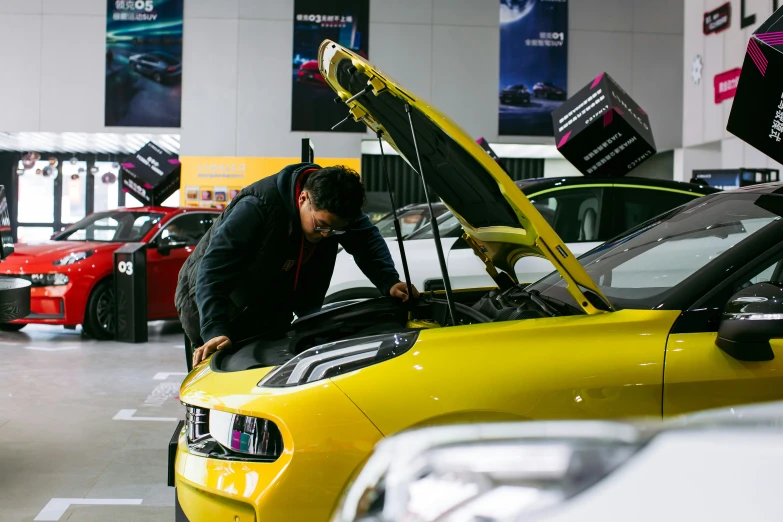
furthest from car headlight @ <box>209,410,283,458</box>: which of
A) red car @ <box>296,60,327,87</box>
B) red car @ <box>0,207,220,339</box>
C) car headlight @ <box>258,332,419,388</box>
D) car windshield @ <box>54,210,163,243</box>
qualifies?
red car @ <box>296,60,327,87</box>

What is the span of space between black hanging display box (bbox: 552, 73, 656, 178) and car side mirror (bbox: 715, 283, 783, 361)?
12.4ft

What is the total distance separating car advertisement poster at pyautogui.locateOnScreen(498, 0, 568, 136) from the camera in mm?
16438

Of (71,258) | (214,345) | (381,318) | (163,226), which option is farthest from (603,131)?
(71,258)

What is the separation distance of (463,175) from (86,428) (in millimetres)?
3051

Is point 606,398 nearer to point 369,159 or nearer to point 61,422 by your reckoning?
point 61,422

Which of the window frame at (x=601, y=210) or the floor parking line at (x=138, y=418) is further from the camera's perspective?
the window frame at (x=601, y=210)

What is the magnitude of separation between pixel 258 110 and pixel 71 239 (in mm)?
8493

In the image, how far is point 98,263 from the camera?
7.32 m

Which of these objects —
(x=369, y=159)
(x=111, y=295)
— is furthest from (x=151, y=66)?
(x=111, y=295)

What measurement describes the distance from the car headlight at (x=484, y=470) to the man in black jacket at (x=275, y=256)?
1683 millimetres

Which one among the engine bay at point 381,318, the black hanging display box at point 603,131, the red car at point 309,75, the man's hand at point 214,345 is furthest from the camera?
the red car at point 309,75

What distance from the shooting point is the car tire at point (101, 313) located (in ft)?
24.0

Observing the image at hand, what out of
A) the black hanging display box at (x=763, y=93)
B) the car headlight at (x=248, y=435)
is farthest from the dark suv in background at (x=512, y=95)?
the car headlight at (x=248, y=435)

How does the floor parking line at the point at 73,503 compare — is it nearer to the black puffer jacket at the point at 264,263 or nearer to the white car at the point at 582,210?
the black puffer jacket at the point at 264,263
